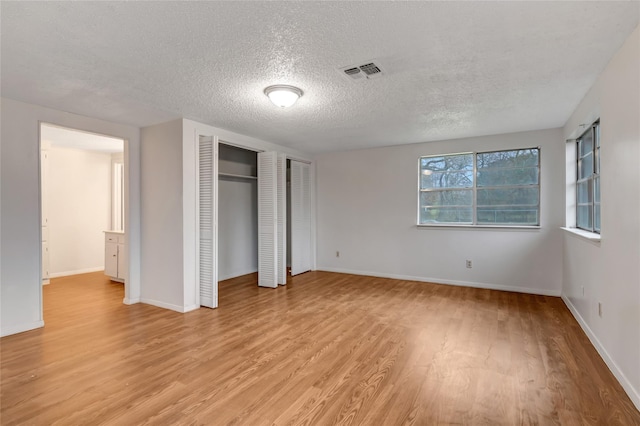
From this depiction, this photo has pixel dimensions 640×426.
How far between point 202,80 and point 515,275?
5.00 meters

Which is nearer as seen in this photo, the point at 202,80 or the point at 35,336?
the point at 202,80

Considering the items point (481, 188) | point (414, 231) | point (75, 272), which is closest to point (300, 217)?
point (414, 231)

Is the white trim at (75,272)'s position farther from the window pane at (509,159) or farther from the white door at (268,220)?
the window pane at (509,159)

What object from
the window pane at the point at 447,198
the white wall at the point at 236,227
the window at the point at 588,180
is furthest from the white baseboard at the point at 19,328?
the window at the point at 588,180

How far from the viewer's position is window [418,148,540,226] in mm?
4711

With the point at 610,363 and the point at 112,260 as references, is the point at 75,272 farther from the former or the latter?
the point at 610,363

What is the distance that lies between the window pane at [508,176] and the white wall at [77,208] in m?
7.47

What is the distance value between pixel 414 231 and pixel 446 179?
105cm

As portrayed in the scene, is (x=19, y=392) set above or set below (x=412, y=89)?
below

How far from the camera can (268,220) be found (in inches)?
200

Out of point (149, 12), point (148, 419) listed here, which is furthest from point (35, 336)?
point (149, 12)

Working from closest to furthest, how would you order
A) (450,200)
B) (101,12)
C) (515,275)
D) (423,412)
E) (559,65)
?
(101,12) → (423,412) → (559,65) → (515,275) → (450,200)

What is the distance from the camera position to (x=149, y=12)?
1.77 metres

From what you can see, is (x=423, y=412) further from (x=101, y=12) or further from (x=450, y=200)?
(x=450, y=200)
